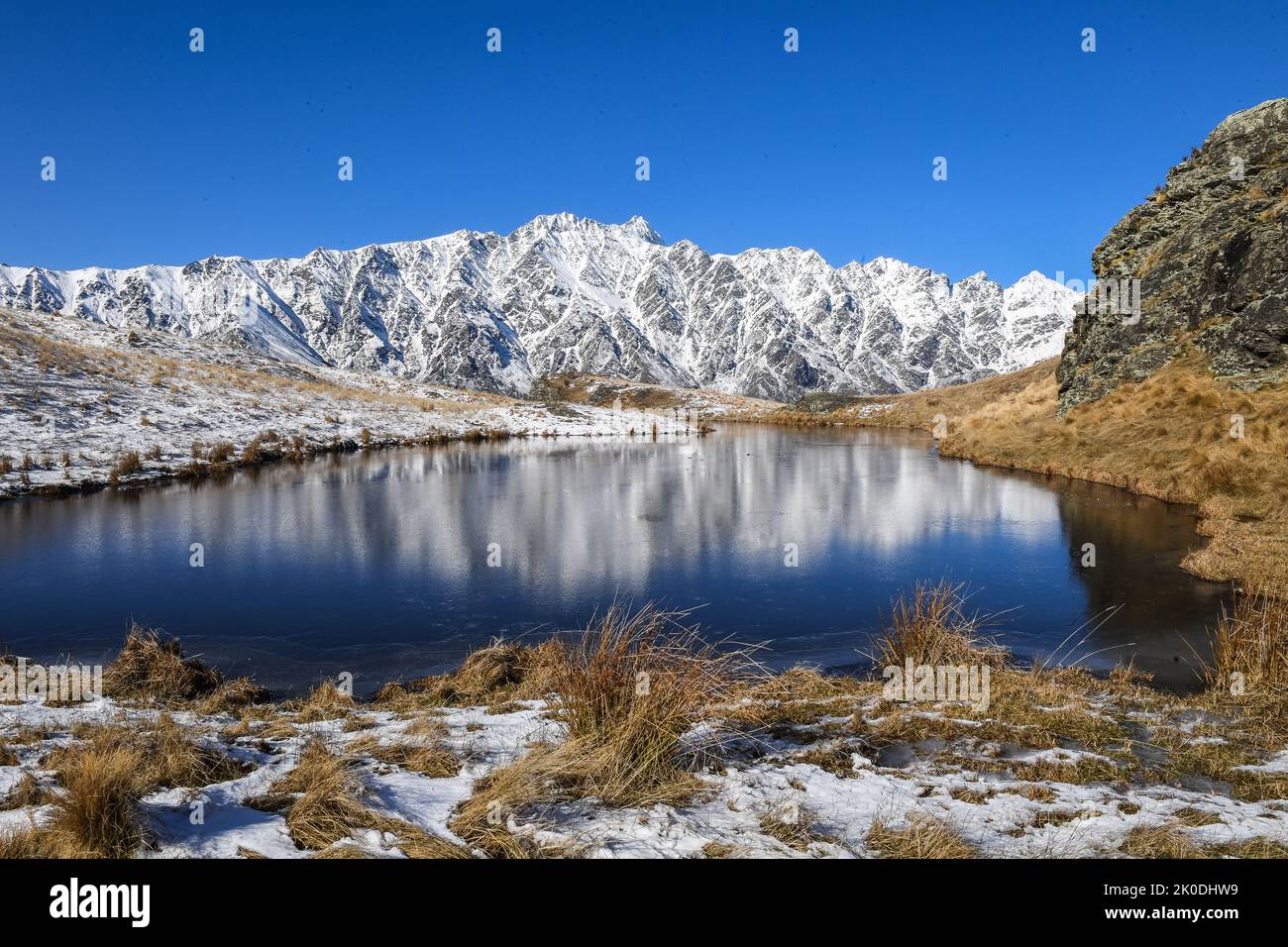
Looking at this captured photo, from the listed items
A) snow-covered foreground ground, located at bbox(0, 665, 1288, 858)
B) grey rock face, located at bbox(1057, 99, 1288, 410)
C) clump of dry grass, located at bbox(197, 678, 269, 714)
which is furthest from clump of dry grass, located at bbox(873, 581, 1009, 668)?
grey rock face, located at bbox(1057, 99, 1288, 410)

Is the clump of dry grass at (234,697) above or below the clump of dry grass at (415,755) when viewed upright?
below

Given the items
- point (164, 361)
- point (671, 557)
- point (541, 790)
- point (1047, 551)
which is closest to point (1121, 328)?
point (1047, 551)

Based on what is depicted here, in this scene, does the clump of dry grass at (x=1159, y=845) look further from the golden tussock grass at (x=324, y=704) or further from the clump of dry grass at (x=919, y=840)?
the golden tussock grass at (x=324, y=704)

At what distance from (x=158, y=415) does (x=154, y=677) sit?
34343 mm

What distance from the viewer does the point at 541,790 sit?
16.0ft

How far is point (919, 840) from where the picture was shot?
4340 millimetres

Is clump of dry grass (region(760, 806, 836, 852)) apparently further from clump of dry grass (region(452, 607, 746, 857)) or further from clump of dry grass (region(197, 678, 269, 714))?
clump of dry grass (region(197, 678, 269, 714))

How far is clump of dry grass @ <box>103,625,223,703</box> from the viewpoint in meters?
8.22

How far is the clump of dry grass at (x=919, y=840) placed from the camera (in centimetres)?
426

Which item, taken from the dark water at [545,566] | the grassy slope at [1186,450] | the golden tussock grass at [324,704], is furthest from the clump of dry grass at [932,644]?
the golden tussock grass at [324,704]

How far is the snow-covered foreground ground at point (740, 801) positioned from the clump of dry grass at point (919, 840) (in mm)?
32

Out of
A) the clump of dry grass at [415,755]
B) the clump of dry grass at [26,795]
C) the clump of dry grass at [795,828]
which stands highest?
the clump of dry grass at [26,795]

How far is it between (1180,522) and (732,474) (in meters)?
19.3

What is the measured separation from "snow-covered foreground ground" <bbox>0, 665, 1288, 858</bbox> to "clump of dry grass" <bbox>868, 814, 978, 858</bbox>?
0.10ft
